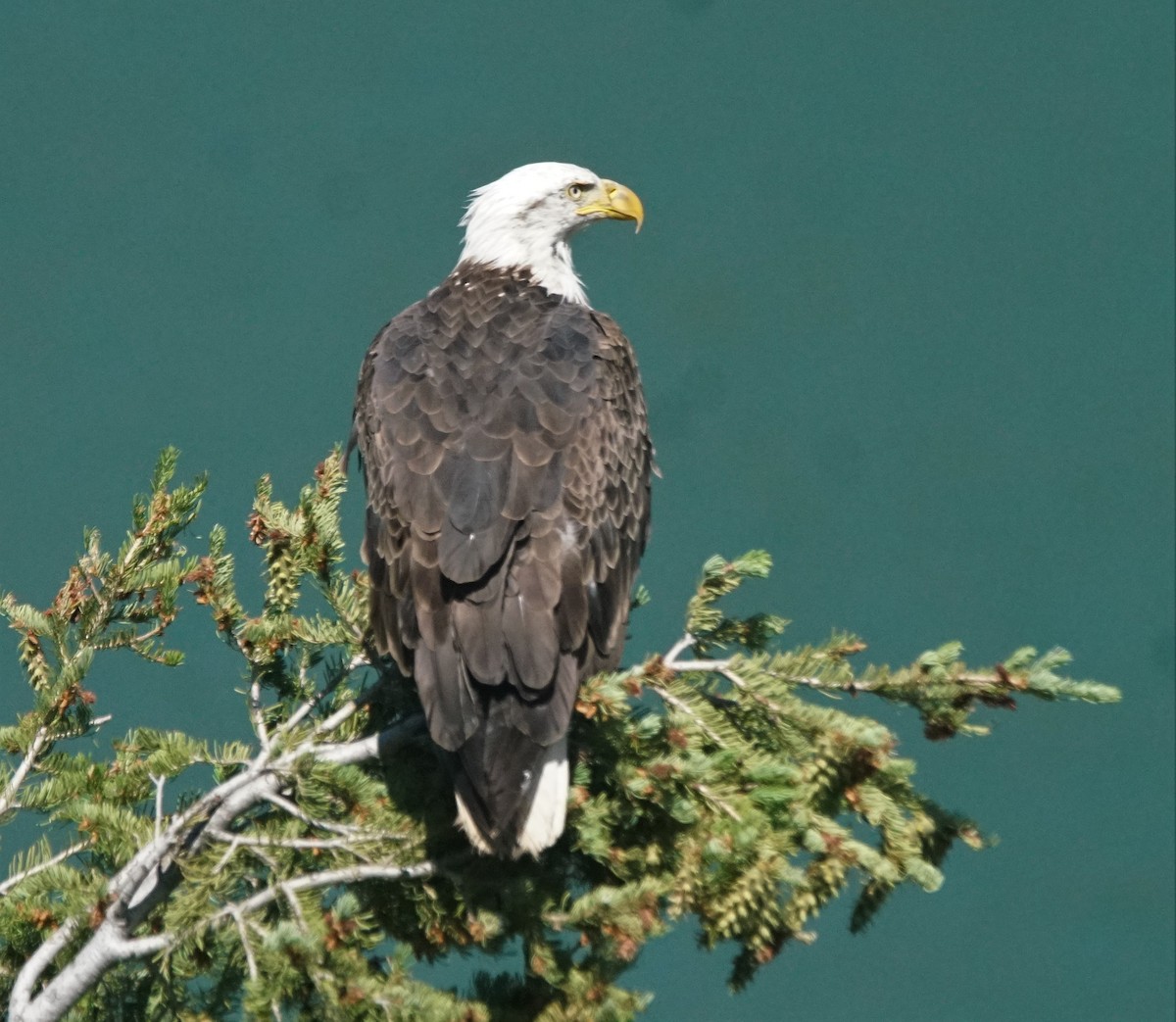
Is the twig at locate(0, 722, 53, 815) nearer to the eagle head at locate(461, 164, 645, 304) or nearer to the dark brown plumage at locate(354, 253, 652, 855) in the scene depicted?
the dark brown plumage at locate(354, 253, 652, 855)

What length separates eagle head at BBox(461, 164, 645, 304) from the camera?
5.74 m

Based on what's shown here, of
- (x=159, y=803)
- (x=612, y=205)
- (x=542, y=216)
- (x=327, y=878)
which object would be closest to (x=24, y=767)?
(x=159, y=803)

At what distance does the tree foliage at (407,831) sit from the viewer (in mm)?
3598

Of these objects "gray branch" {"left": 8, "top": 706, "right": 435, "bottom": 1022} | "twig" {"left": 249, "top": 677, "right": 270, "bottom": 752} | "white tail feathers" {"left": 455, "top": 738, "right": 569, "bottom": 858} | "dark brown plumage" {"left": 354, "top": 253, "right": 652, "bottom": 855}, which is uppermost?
"dark brown plumage" {"left": 354, "top": 253, "right": 652, "bottom": 855}

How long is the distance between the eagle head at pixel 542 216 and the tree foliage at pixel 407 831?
176 cm

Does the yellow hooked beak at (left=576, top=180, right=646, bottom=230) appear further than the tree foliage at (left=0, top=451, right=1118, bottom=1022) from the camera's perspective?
Yes

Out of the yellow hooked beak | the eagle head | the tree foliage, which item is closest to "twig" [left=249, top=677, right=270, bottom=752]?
the tree foliage

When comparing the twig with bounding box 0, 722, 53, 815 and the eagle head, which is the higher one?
the eagle head

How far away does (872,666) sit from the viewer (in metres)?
3.88

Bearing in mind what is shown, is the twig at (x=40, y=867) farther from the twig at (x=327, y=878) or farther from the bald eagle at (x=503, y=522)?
the bald eagle at (x=503, y=522)

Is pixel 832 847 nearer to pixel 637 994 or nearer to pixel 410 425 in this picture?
pixel 637 994

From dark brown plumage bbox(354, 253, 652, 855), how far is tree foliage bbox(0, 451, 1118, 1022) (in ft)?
0.55

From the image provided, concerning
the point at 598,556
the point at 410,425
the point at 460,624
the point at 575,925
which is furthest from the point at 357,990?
the point at 410,425

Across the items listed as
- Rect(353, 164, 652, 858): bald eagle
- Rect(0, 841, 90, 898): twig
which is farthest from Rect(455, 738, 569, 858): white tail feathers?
Rect(0, 841, 90, 898): twig
